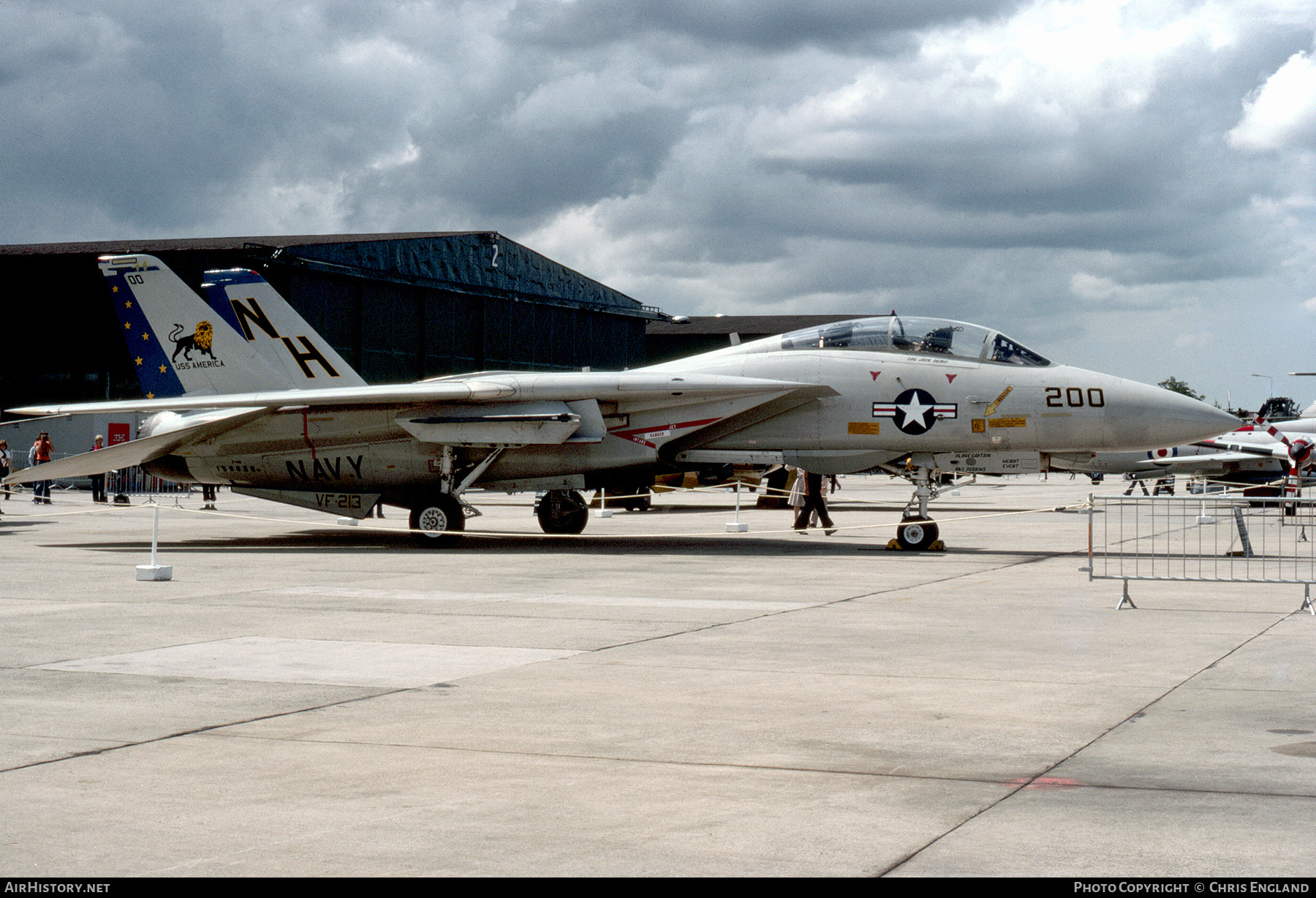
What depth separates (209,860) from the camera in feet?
13.0

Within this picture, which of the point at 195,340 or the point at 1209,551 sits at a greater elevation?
the point at 195,340

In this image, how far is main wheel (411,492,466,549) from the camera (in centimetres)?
1786

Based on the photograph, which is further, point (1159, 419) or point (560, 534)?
point (560, 534)

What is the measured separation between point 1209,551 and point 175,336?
16.0m

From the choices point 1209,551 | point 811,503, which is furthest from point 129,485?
point 1209,551

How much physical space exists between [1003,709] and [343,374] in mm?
15542

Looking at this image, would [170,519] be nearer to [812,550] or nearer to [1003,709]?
[812,550]

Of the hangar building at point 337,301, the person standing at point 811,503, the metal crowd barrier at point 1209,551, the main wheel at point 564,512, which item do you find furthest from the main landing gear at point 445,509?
the hangar building at point 337,301

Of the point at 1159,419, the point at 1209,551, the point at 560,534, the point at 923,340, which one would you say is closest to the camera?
the point at 1159,419

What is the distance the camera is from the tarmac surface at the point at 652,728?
13.6 ft

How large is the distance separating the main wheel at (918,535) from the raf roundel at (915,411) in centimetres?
135

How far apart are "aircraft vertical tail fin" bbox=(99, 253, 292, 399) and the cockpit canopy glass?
8.40 m

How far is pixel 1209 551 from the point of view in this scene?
18859 millimetres

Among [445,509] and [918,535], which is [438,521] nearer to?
[445,509]
